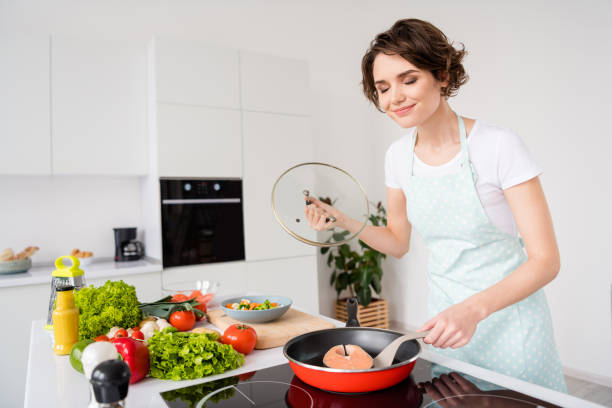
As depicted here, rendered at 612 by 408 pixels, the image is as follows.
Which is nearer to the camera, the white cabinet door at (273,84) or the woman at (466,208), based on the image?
the woman at (466,208)

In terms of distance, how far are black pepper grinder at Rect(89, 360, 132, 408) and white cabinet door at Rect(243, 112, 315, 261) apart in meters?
2.56

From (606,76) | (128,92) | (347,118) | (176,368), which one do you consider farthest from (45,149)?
(606,76)

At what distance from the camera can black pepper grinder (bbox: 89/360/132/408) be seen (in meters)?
0.60

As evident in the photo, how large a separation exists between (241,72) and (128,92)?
808 millimetres

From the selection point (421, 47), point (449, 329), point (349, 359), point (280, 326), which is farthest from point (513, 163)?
point (280, 326)

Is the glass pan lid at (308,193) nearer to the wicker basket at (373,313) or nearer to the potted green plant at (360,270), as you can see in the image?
the potted green plant at (360,270)

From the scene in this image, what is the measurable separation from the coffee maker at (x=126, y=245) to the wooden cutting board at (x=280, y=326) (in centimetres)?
176

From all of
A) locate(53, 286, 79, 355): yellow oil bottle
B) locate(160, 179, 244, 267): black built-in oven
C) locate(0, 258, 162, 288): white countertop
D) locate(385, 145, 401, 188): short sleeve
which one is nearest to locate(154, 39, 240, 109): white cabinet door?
locate(160, 179, 244, 267): black built-in oven

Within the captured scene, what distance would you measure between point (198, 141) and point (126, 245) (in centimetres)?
92

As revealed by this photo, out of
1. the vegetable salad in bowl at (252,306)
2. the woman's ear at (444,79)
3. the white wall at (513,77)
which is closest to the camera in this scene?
the woman's ear at (444,79)

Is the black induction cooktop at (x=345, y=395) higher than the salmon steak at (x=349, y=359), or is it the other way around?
the salmon steak at (x=349, y=359)

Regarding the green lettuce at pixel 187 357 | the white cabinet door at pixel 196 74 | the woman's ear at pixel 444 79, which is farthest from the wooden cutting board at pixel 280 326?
the white cabinet door at pixel 196 74

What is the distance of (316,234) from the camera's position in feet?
3.66

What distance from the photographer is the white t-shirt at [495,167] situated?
1.20 m
